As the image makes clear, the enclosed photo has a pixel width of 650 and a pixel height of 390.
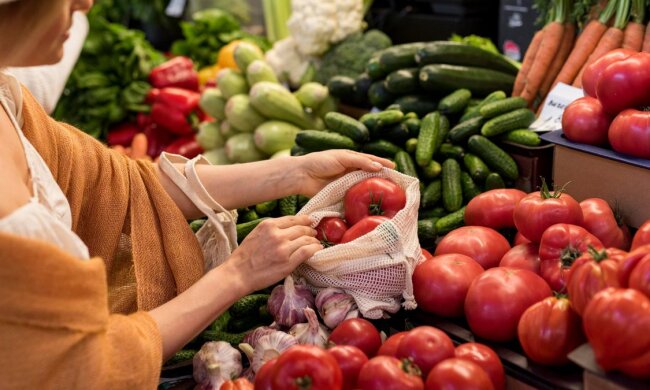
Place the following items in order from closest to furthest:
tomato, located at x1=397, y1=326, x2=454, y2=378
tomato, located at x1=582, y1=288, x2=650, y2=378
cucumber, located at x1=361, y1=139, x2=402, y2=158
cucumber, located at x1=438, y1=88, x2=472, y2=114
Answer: tomato, located at x1=582, y1=288, x2=650, y2=378
tomato, located at x1=397, y1=326, x2=454, y2=378
cucumber, located at x1=361, y1=139, x2=402, y2=158
cucumber, located at x1=438, y1=88, x2=472, y2=114

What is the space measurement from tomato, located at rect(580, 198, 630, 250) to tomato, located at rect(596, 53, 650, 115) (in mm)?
342

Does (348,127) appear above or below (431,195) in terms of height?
above

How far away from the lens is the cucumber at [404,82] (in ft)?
10.4

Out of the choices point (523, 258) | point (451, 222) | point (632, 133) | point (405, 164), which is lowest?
point (451, 222)

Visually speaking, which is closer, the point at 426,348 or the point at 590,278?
the point at 590,278

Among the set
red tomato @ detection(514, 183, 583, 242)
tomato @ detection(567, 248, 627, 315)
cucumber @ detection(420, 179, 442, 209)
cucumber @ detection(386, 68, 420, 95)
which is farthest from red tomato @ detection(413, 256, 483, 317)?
cucumber @ detection(386, 68, 420, 95)

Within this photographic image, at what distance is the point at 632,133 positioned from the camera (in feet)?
6.57

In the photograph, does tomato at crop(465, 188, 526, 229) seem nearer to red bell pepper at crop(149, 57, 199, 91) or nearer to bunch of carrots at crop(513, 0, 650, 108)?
bunch of carrots at crop(513, 0, 650, 108)

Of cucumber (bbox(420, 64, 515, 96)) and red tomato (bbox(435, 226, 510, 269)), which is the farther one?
cucumber (bbox(420, 64, 515, 96))

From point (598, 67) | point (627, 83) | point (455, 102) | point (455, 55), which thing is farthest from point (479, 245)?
point (455, 55)

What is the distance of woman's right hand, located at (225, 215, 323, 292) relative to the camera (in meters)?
1.78

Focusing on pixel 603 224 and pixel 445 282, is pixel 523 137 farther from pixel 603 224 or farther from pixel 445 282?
pixel 445 282

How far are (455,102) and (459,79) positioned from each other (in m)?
0.20

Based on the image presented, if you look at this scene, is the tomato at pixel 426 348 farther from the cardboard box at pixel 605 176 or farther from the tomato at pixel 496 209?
the cardboard box at pixel 605 176
